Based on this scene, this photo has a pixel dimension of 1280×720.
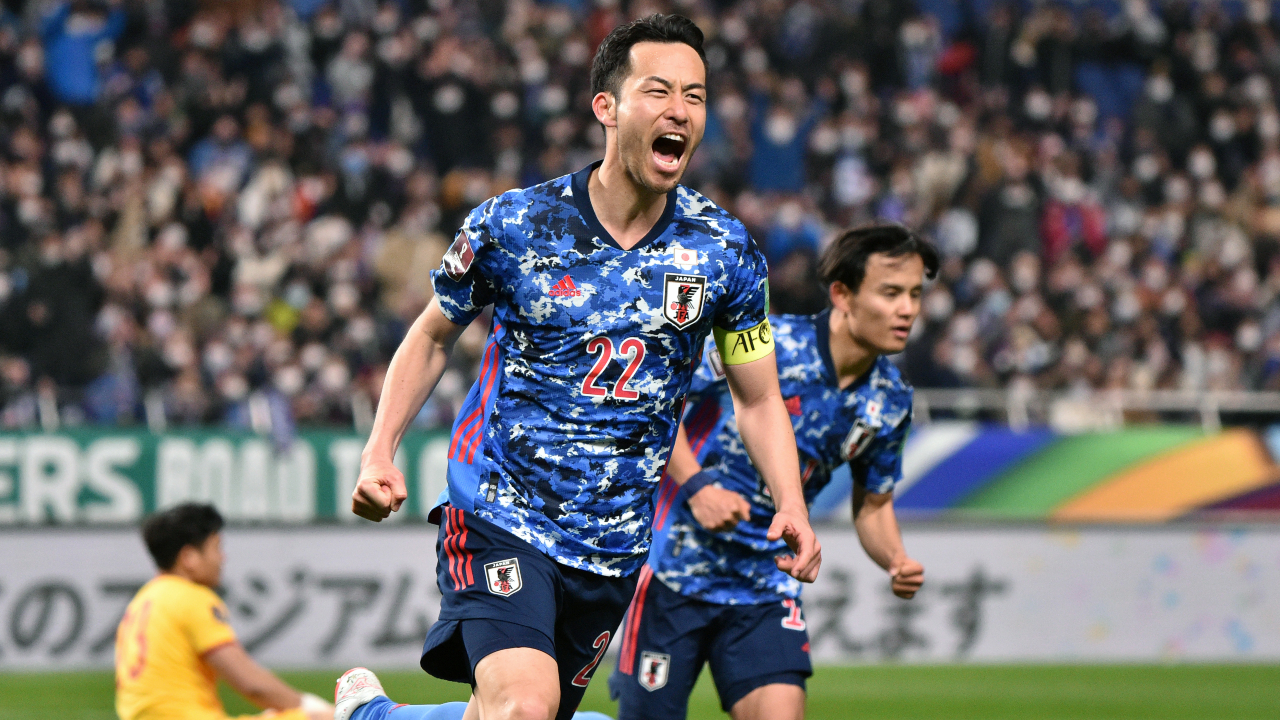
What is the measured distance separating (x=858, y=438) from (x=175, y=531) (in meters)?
2.92

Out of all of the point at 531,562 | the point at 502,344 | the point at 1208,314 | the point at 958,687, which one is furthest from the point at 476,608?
the point at 1208,314

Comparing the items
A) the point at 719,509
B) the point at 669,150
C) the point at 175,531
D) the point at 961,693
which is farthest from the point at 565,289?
the point at 961,693

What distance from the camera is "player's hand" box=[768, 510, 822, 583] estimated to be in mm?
4180

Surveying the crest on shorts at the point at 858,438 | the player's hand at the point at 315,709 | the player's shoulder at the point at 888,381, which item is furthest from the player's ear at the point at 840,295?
the player's hand at the point at 315,709

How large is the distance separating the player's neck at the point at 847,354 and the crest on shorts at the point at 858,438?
0.16 metres

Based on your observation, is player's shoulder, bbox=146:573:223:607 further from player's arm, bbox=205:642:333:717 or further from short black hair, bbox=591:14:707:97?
short black hair, bbox=591:14:707:97

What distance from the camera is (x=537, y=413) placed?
434 cm

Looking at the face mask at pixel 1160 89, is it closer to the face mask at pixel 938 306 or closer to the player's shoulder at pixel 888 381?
the face mask at pixel 938 306

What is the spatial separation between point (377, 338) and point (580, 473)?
11475 mm

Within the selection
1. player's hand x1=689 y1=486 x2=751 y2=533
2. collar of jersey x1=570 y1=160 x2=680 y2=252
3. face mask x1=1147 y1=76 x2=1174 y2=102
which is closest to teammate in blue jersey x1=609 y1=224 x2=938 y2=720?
player's hand x1=689 y1=486 x2=751 y2=533

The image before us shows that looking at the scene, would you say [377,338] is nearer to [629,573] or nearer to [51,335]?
[51,335]

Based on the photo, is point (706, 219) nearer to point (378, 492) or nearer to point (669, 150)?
point (669, 150)

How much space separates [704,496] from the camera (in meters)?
5.15

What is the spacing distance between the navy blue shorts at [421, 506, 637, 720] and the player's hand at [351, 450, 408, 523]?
0.33m
